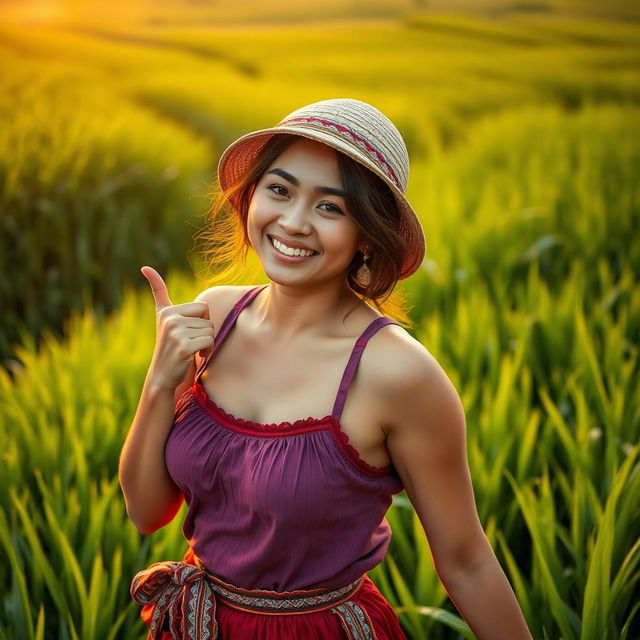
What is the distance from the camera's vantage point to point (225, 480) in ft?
3.40

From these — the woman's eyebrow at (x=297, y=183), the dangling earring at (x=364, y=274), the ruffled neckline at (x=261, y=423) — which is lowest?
the ruffled neckline at (x=261, y=423)

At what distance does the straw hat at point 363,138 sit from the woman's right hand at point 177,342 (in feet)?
0.79

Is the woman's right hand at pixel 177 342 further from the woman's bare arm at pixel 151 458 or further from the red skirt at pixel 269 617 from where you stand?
the red skirt at pixel 269 617

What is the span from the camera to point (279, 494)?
985 millimetres

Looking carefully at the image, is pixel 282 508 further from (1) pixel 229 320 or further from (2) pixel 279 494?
(1) pixel 229 320

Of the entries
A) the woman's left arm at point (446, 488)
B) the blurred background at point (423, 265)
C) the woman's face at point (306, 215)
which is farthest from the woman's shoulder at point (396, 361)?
the blurred background at point (423, 265)

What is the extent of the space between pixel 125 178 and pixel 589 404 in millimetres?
2713

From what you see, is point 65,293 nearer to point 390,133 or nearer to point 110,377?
point 110,377

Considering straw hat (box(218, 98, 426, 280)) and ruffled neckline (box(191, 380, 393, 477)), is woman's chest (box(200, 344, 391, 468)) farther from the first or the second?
straw hat (box(218, 98, 426, 280))

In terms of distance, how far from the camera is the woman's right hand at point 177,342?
1057 mm

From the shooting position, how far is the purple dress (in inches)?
39.2

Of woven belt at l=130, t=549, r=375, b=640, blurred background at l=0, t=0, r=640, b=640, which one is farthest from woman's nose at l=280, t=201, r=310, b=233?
blurred background at l=0, t=0, r=640, b=640

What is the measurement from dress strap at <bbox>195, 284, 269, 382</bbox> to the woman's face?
0.48 ft

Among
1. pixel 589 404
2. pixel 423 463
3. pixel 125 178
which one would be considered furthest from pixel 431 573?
pixel 125 178
